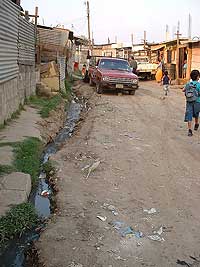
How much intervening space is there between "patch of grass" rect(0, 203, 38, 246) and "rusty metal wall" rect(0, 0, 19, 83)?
16.4ft

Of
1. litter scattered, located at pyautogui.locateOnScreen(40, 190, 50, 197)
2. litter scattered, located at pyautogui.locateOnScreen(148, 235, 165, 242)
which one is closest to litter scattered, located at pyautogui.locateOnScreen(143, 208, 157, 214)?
litter scattered, located at pyautogui.locateOnScreen(148, 235, 165, 242)

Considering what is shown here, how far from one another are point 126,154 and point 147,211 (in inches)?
108

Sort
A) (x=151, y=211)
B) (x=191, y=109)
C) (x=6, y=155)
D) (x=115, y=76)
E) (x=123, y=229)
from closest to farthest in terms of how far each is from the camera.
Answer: (x=123, y=229), (x=151, y=211), (x=6, y=155), (x=191, y=109), (x=115, y=76)

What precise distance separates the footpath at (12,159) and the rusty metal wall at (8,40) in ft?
4.19

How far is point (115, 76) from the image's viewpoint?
17125 millimetres

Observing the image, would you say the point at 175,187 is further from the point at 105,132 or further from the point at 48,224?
the point at 105,132

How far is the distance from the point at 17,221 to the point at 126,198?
1.62 meters

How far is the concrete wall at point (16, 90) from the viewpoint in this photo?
366 inches

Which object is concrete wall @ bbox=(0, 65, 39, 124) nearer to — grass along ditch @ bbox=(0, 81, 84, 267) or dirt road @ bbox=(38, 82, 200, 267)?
grass along ditch @ bbox=(0, 81, 84, 267)

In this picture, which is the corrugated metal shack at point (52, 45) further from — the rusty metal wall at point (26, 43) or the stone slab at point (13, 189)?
the stone slab at point (13, 189)

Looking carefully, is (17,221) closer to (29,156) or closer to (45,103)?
(29,156)

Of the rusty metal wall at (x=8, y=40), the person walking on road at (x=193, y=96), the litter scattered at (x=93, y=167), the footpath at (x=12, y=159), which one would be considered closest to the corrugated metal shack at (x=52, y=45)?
the rusty metal wall at (x=8, y=40)

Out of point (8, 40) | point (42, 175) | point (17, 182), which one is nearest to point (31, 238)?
point (17, 182)

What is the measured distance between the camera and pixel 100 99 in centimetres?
1634
